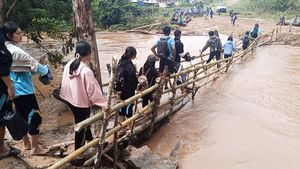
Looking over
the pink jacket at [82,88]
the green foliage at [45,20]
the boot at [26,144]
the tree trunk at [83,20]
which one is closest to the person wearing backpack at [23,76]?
the boot at [26,144]

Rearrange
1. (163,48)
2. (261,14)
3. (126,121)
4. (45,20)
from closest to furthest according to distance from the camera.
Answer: (126,121) → (163,48) → (45,20) → (261,14)

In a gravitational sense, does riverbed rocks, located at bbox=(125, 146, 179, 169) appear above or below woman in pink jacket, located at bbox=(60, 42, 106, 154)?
below

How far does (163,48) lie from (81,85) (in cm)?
383

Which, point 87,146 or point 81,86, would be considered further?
point 81,86

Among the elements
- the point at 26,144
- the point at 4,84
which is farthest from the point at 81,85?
the point at 26,144

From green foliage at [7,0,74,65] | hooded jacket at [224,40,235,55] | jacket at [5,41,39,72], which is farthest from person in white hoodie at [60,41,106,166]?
hooded jacket at [224,40,235,55]

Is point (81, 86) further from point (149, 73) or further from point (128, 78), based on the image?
point (149, 73)

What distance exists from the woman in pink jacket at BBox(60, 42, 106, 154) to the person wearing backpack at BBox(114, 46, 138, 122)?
118cm

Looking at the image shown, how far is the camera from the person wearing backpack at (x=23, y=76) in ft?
12.5

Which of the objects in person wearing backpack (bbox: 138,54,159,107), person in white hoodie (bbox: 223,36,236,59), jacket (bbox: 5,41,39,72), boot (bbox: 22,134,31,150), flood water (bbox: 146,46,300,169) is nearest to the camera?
jacket (bbox: 5,41,39,72)

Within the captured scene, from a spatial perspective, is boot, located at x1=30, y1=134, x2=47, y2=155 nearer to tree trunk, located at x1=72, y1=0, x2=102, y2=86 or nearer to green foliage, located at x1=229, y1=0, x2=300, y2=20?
tree trunk, located at x1=72, y1=0, x2=102, y2=86

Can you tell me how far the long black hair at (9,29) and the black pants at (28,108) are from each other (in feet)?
2.27

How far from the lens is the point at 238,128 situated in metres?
7.17

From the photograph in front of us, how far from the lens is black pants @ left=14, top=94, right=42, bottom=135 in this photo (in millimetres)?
3998
